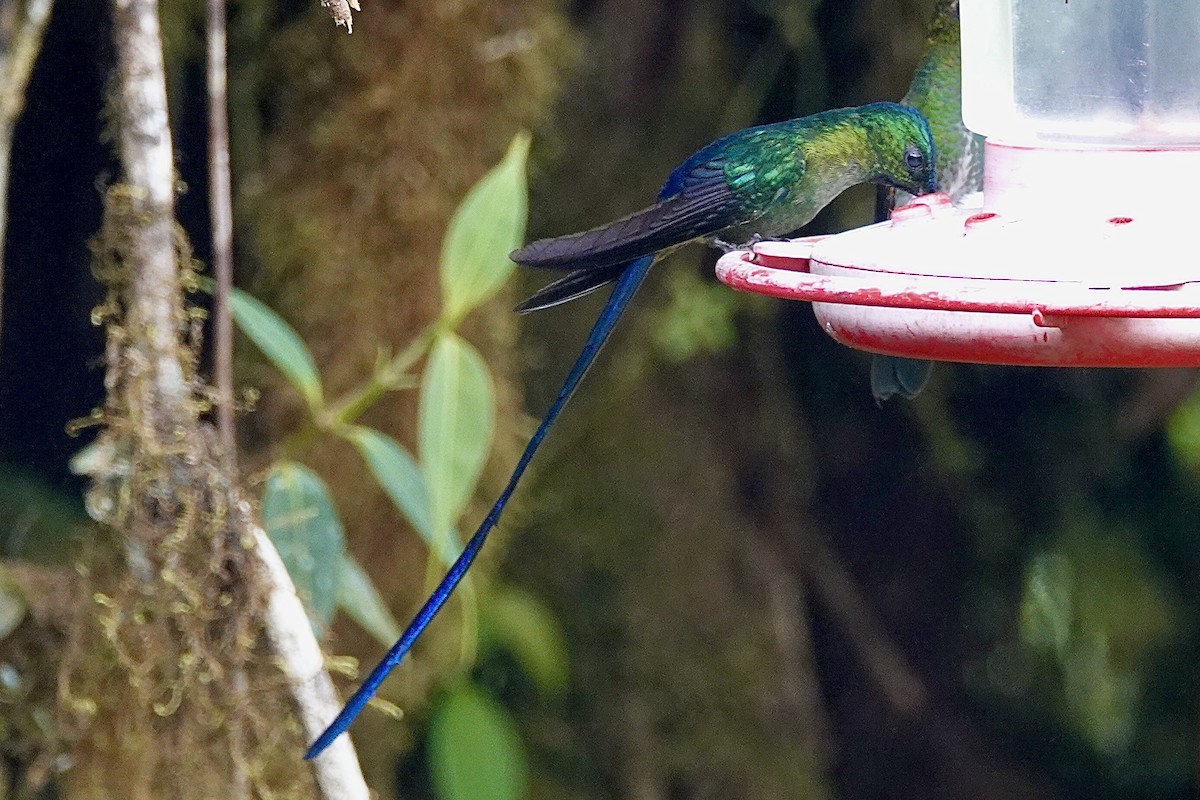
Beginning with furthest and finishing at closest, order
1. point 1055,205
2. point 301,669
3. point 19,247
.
→ point 19,247 → point 301,669 → point 1055,205

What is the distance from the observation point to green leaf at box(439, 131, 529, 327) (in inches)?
78.0

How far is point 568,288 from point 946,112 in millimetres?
892

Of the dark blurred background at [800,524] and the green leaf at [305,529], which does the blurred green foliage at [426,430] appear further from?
the dark blurred background at [800,524]

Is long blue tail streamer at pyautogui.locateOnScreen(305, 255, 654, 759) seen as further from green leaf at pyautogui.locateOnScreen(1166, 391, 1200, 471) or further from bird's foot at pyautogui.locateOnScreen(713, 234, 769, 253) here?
green leaf at pyautogui.locateOnScreen(1166, 391, 1200, 471)

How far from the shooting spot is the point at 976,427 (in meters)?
3.18

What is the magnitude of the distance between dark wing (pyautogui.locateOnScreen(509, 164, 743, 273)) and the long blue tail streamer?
0.26ft

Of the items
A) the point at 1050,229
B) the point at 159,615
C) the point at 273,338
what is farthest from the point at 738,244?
the point at 159,615

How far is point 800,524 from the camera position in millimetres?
3258

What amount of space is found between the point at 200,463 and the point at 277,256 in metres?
0.71

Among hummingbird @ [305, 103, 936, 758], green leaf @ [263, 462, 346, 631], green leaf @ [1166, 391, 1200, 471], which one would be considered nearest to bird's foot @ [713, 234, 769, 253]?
hummingbird @ [305, 103, 936, 758]

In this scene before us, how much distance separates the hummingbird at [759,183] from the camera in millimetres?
1638

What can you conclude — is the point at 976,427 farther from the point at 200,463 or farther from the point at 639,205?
the point at 200,463

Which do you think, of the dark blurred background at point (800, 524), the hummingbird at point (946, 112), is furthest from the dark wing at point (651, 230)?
the dark blurred background at point (800, 524)

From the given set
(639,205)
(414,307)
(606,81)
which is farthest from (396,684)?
(606,81)
